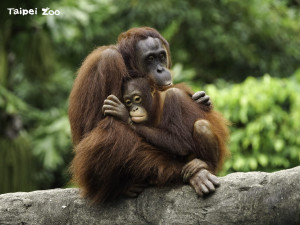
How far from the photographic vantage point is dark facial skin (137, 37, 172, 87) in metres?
3.98

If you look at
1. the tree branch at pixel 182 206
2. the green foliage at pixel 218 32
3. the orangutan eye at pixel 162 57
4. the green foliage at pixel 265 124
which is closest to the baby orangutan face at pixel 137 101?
the orangutan eye at pixel 162 57

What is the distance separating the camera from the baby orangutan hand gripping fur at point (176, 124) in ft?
12.0

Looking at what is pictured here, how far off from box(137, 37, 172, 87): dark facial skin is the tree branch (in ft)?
2.70

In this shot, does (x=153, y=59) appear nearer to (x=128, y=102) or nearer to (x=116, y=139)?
(x=128, y=102)

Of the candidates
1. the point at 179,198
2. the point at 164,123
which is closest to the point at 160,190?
the point at 179,198

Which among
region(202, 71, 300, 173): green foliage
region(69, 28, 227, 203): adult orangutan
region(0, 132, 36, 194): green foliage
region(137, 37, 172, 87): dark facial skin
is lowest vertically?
region(0, 132, 36, 194): green foliage

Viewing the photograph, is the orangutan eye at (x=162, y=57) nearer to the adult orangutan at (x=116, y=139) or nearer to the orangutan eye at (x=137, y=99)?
the adult orangutan at (x=116, y=139)

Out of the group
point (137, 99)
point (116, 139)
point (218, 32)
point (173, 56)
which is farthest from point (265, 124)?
point (173, 56)

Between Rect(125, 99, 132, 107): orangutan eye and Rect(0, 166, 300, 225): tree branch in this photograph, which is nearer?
Rect(0, 166, 300, 225): tree branch

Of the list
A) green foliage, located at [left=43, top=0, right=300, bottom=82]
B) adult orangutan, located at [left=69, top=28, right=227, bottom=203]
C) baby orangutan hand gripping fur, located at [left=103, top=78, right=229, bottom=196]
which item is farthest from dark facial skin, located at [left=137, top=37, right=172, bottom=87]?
green foliage, located at [left=43, top=0, right=300, bottom=82]

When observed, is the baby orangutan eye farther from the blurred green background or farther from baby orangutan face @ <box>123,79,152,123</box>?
the blurred green background

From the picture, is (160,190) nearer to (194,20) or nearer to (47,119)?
(47,119)

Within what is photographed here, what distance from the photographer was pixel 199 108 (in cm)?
383

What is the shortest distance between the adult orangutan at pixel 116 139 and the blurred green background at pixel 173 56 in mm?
2567
